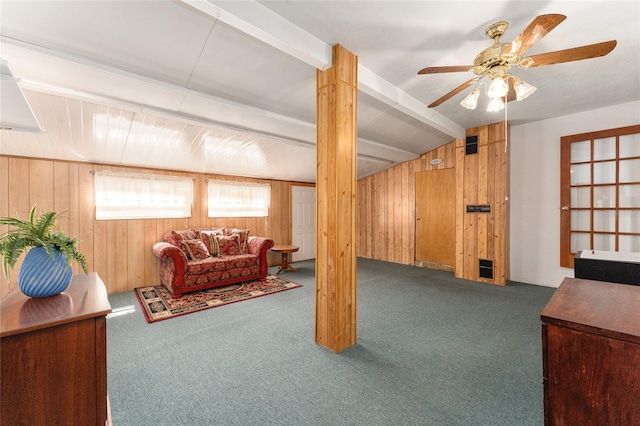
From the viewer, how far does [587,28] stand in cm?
194

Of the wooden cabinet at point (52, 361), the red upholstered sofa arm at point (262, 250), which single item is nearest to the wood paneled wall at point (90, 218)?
the red upholstered sofa arm at point (262, 250)

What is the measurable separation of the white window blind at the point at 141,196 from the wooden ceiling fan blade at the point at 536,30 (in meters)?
4.48

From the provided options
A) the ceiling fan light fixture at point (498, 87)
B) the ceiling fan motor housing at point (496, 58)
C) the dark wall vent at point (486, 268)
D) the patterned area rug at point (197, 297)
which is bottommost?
the patterned area rug at point (197, 297)

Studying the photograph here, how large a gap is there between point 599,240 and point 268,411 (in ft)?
14.8

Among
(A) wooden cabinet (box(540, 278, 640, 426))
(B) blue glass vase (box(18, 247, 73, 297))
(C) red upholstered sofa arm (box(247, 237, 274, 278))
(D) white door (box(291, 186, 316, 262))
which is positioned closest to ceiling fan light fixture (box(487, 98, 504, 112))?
(A) wooden cabinet (box(540, 278, 640, 426))

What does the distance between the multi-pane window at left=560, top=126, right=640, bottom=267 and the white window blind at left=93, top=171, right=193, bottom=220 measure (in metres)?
5.81

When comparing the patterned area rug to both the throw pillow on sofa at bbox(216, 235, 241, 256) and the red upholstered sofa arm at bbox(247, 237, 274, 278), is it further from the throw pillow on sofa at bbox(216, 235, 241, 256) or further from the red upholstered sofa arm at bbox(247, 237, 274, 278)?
the throw pillow on sofa at bbox(216, 235, 241, 256)

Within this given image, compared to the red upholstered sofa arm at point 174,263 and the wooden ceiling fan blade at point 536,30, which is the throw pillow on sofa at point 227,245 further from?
the wooden ceiling fan blade at point 536,30

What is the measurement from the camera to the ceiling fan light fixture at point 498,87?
1.86 m

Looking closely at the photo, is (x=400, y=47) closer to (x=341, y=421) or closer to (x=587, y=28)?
(x=587, y=28)

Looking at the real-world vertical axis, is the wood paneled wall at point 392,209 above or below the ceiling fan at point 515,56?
below

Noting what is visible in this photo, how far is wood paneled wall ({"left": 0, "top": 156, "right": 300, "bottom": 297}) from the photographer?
3145mm

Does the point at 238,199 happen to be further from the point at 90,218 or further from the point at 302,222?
the point at 90,218

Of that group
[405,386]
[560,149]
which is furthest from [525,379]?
[560,149]
